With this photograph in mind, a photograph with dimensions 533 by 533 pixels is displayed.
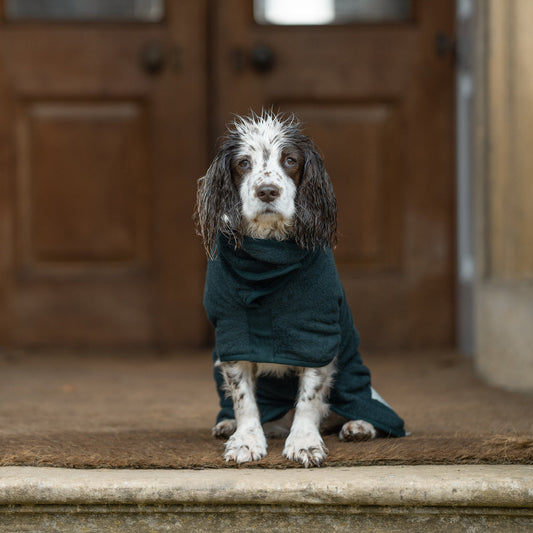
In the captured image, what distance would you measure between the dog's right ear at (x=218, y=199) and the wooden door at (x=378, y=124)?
181 cm

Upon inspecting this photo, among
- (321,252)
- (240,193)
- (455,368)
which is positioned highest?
(240,193)

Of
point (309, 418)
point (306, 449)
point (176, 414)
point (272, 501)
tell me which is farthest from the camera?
point (176, 414)

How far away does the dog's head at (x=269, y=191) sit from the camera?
208cm

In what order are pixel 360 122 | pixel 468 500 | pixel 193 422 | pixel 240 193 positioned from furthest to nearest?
1. pixel 360 122
2. pixel 193 422
3. pixel 240 193
4. pixel 468 500

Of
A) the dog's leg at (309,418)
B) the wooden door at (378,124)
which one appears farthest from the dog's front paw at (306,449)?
the wooden door at (378,124)

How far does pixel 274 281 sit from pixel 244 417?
37cm

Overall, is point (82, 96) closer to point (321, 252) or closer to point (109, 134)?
point (109, 134)

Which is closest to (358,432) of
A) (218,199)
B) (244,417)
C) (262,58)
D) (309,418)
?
(309,418)

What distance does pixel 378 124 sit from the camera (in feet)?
13.0

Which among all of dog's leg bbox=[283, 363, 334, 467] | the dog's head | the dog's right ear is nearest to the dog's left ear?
the dog's head

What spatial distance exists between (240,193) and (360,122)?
1955 mm

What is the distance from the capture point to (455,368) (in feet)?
11.5

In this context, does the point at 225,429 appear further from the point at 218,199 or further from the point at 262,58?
the point at 262,58

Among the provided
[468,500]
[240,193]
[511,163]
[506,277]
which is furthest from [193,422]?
[511,163]
